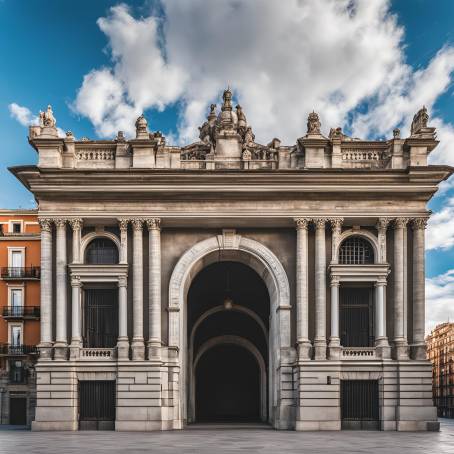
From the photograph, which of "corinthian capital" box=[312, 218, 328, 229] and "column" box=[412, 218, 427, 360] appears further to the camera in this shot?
"corinthian capital" box=[312, 218, 328, 229]

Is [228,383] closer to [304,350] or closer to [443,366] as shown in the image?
[304,350]

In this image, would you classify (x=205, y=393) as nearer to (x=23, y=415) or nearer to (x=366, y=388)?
(x=23, y=415)

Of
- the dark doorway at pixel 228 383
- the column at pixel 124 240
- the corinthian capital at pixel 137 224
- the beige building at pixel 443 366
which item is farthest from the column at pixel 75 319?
the beige building at pixel 443 366

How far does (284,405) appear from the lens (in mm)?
41969

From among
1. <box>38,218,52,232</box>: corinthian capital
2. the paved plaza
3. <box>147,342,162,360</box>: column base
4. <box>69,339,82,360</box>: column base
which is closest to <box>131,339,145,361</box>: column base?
<box>147,342,162,360</box>: column base

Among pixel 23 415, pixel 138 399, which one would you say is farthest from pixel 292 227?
pixel 23 415

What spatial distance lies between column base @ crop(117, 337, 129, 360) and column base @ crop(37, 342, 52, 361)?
3993 mm

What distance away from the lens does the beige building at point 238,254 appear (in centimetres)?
4125

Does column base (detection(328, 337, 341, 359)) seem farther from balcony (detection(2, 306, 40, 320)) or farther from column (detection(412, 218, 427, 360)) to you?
balcony (detection(2, 306, 40, 320))

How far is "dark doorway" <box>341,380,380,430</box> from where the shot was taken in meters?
41.7

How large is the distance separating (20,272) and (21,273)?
0.46 ft

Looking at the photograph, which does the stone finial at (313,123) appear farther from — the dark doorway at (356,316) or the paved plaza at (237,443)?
the paved plaza at (237,443)

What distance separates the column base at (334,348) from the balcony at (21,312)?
26612mm

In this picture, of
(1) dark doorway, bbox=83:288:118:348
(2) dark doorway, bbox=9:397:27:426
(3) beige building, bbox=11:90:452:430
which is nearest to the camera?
(3) beige building, bbox=11:90:452:430
